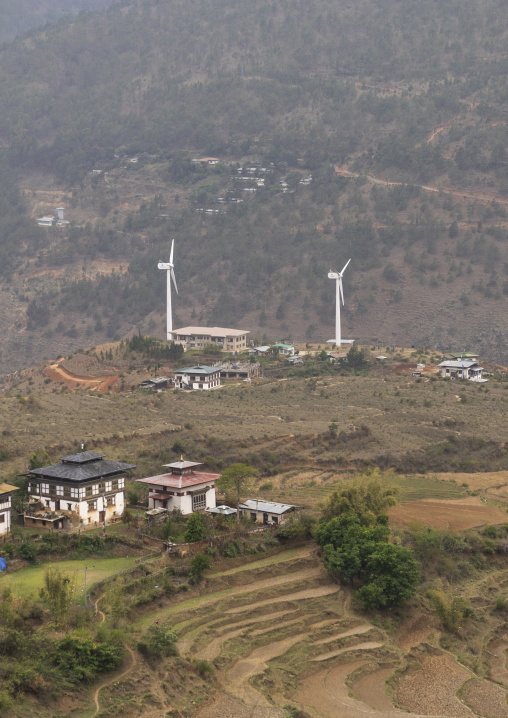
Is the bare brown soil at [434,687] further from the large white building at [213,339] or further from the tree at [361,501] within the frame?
the large white building at [213,339]

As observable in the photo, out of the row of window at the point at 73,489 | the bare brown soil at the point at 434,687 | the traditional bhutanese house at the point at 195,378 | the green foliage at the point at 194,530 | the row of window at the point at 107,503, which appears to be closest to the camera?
the bare brown soil at the point at 434,687

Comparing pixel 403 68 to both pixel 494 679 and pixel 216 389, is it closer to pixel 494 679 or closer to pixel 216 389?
pixel 216 389

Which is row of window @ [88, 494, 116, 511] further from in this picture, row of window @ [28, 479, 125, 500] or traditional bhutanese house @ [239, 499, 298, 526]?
traditional bhutanese house @ [239, 499, 298, 526]

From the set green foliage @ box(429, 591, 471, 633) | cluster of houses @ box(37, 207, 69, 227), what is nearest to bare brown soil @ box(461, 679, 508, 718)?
green foliage @ box(429, 591, 471, 633)

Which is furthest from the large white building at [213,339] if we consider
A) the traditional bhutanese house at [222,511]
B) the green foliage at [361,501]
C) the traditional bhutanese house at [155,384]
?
the traditional bhutanese house at [222,511]

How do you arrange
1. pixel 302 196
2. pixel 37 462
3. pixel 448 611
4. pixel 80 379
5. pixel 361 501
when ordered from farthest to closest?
pixel 302 196, pixel 80 379, pixel 37 462, pixel 361 501, pixel 448 611

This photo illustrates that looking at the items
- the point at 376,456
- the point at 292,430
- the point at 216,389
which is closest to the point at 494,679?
the point at 376,456

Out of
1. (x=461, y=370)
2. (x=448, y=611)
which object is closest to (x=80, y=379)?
(x=461, y=370)

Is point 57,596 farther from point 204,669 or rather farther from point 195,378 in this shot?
point 195,378
